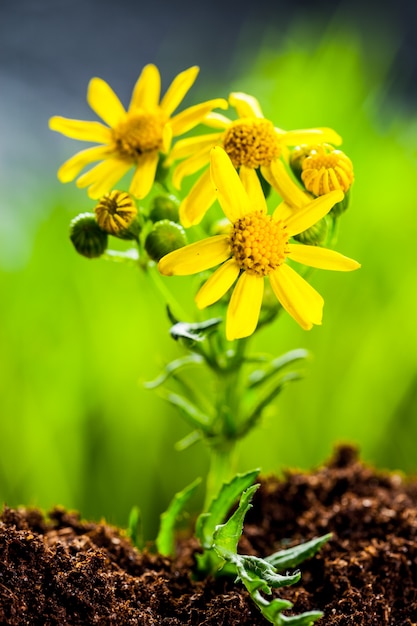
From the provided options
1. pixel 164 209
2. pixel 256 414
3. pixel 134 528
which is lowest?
pixel 134 528

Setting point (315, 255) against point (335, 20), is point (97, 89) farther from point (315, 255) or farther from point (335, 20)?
point (335, 20)

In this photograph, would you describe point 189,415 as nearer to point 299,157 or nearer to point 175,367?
point 175,367

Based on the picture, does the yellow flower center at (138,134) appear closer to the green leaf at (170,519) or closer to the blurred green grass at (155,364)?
the green leaf at (170,519)

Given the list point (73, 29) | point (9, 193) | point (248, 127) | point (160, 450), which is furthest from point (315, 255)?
point (73, 29)

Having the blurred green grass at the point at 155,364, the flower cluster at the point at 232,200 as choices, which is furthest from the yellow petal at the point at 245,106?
the blurred green grass at the point at 155,364

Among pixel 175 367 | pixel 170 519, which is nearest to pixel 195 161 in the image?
pixel 175 367
